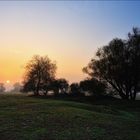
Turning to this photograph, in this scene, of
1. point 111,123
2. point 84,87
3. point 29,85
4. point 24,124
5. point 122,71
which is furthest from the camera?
point 29,85

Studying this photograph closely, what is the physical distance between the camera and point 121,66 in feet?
186

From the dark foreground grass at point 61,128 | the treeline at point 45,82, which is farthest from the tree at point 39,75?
the dark foreground grass at point 61,128

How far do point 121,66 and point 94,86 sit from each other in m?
6.10

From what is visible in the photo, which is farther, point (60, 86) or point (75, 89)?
point (60, 86)

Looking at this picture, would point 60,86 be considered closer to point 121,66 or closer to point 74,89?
point 74,89

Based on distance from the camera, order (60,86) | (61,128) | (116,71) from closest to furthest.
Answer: (61,128) < (116,71) < (60,86)

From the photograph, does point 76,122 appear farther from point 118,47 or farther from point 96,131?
point 118,47

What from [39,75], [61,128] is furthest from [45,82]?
[61,128]

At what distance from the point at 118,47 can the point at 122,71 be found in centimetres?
473

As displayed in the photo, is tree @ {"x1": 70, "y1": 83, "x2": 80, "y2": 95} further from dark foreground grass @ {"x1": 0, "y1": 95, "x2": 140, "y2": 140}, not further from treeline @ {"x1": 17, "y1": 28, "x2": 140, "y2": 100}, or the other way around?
dark foreground grass @ {"x1": 0, "y1": 95, "x2": 140, "y2": 140}

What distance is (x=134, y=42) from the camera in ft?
187

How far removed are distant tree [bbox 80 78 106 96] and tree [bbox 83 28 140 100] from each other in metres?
0.90

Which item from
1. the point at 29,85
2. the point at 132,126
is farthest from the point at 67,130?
the point at 29,85

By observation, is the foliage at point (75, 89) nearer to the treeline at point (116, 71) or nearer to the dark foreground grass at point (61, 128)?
the treeline at point (116, 71)
